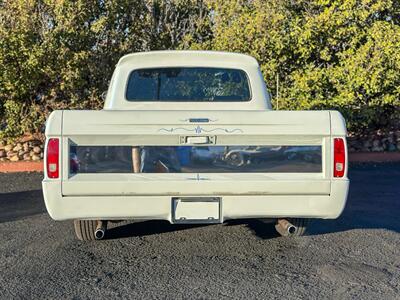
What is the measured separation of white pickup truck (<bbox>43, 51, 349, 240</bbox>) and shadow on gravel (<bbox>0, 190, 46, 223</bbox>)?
8.84 feet

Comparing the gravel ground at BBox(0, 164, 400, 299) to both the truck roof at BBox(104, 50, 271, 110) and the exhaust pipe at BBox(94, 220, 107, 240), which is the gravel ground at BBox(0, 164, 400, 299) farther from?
the truck roof at BBox(104, 50, 271, 110)

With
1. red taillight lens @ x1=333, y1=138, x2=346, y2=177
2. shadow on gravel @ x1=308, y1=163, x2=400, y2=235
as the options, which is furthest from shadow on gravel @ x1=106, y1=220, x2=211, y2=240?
red taillight lens @ x1=333, y1=138, x2=346, y2=177

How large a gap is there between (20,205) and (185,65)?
342cm

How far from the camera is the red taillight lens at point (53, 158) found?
13.3 ft

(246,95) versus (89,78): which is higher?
(246,95)

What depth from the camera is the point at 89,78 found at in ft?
33.7

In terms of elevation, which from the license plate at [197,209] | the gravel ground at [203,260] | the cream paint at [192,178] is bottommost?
the gravel ground at [203,260]

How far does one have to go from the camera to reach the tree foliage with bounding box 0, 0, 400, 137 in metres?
9.66

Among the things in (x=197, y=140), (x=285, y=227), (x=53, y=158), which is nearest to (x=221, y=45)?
(x=285, y=227)

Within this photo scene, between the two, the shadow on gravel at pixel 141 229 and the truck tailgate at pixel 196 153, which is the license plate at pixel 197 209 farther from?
the shadow on gravel at pixel 141 229

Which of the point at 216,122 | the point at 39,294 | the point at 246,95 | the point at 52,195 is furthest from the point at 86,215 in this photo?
the point at 246,95

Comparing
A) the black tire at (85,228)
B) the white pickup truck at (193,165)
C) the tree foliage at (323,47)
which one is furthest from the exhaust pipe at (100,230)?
the tree foliage at (323,47)

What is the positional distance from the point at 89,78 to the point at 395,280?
25.5 ft

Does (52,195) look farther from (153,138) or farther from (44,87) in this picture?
(44,87)
